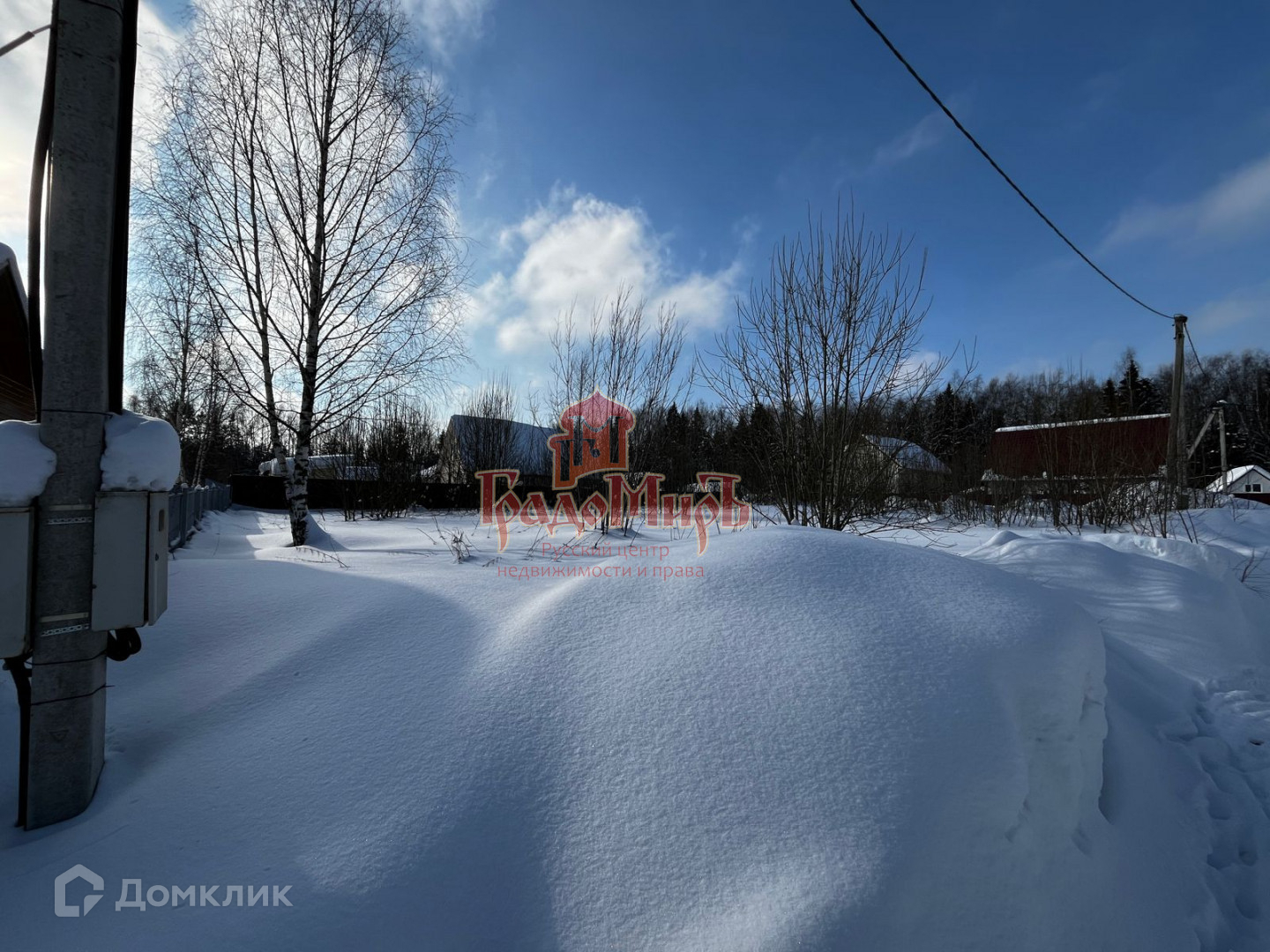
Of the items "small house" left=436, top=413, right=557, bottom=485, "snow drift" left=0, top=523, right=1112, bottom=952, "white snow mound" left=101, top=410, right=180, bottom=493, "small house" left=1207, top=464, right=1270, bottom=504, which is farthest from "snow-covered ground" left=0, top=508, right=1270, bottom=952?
"small house" left=1207, top=464, right=1270, bottom=504

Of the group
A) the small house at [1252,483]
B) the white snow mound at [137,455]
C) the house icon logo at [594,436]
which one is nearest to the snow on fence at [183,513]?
the white snow mound at [137,455]

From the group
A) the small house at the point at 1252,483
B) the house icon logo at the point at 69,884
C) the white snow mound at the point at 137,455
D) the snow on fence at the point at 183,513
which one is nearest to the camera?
the house icon logo at the point at 69,884

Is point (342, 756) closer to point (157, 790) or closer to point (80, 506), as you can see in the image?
point (157, 790)

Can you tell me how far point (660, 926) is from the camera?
1181mm

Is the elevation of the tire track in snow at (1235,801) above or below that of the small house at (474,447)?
below

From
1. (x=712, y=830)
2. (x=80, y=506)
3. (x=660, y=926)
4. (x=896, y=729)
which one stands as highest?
(x=80, y=506)

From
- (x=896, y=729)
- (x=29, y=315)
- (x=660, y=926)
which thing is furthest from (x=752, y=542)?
(x=29, y=315)

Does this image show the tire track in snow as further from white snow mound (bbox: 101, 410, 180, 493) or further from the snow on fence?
the snow on fence

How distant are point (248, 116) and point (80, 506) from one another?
800cm

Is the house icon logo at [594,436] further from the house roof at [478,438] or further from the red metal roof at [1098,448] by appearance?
the red metal roof at [1098,448]

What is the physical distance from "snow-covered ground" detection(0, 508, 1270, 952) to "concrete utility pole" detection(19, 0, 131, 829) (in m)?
0.17

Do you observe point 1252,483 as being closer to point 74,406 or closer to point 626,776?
point 626,776

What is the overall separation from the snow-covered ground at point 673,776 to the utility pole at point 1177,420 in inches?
247

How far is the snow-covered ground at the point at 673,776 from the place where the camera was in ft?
3.96
